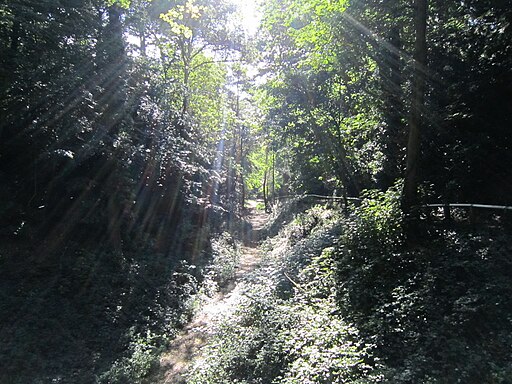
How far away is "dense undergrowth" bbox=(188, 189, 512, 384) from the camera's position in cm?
470

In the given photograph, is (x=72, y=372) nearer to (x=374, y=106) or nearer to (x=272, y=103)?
(x=374, y=106)

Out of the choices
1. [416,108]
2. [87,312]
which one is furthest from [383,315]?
[87,312]

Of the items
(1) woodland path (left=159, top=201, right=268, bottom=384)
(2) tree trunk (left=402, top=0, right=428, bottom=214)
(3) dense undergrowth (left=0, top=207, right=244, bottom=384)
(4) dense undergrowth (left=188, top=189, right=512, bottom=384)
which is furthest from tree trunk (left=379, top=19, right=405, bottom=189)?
(3) dense undergrowth (left=0, top=207, right=244, bottom=384)

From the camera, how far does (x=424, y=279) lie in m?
6.26

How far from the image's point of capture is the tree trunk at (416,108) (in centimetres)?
780

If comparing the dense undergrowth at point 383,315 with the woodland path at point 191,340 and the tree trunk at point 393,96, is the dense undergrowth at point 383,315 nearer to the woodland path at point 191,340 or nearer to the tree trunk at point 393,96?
the woodland path at point 191,340

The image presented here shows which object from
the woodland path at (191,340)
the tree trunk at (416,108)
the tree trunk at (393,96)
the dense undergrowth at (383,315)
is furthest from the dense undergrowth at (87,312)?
the tree trunk at (393,96)

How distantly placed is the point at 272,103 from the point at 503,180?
1244cm

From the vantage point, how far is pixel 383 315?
6.14 metres

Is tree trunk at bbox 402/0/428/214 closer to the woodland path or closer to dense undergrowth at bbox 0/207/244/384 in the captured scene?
the woodland path

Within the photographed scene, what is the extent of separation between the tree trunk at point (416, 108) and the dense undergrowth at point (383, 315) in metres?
0.61

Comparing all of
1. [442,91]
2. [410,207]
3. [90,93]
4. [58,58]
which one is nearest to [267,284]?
[410,207]

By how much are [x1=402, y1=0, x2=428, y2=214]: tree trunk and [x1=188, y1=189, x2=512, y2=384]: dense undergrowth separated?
0.61 m

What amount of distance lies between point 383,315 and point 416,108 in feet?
15.3
